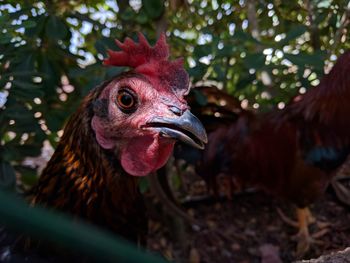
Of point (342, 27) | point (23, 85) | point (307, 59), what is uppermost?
point (342, 27)

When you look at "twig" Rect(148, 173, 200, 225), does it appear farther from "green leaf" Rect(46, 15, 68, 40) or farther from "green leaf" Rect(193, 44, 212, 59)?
"green leaf" Rect(46, 15, 68, 40)

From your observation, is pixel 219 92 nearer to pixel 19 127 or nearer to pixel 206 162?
pixel 206 162

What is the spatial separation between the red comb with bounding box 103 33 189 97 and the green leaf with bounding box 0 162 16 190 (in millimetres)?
1034

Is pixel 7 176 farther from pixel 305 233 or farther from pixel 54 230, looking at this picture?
pixel 305 233

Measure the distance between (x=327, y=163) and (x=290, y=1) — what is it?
113 cm

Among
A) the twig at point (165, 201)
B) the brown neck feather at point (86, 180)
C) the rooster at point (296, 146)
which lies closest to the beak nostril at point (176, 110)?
the brown neck feather at point (86, 180)

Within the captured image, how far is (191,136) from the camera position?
145 cm

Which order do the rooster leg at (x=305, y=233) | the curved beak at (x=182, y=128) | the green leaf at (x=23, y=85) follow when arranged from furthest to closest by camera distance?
the rooster leg at (x=305, y=233), the green leaf at (x=23, y=85), the curved beak at (x=182, y=128)

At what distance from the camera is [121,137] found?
60.4 inches

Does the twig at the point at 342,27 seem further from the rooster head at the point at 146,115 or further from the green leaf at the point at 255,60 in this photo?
the rooster head at the point at 146,115

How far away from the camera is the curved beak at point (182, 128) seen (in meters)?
1.41

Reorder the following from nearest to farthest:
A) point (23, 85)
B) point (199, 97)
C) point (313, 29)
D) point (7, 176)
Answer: point (23, 85), point (7, 176), point (199, 97), point (313, 29)

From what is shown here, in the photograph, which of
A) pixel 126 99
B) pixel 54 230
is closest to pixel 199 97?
pixel 126 99

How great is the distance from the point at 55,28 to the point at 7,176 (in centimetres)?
84
